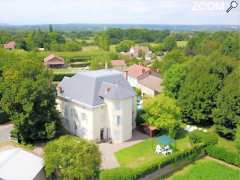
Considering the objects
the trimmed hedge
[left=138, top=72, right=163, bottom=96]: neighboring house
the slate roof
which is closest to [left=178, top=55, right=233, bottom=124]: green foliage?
the trimmed hedge

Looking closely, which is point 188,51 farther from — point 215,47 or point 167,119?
point 167,119

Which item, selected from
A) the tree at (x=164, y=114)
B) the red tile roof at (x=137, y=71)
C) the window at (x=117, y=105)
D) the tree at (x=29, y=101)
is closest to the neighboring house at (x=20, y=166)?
the tree at (x=29, y=101)

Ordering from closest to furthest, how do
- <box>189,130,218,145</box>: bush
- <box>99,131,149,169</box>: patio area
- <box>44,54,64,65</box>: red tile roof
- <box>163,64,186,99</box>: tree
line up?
<box>99,131,149,169</box>: patio area < <box>189,130,218,145</box>: bush < <box>163,64,186,99</box>: tree < <box>44,54,64,65</box>: red tile roof

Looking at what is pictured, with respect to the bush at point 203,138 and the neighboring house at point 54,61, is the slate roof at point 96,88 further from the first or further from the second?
the neighboring house at point 54,61

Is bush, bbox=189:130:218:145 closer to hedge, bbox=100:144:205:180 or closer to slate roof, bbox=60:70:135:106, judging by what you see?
hedge, bbox=100:144:205:180

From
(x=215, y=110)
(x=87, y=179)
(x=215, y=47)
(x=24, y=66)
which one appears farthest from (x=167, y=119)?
(x=215, y=47)
